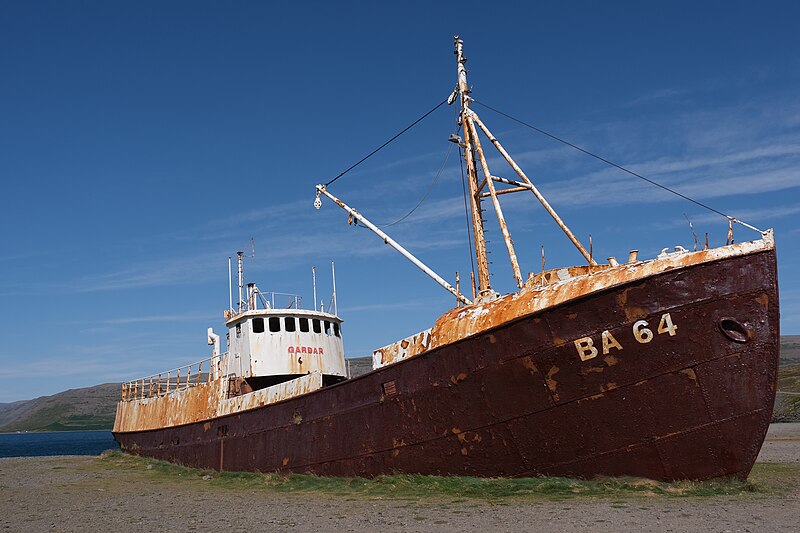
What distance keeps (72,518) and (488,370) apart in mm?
8006

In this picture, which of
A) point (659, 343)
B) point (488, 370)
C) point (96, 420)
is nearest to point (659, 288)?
point (659, 343)

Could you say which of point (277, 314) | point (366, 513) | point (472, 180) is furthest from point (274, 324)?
point (366, 513)

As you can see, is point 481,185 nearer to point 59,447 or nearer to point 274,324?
point 274,324

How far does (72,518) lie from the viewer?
40.0 ft

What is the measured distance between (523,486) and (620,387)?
2.41 m

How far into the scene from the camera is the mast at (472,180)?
16.2m

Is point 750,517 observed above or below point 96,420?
below

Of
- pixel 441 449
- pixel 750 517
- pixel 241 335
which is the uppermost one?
pixel 241 335

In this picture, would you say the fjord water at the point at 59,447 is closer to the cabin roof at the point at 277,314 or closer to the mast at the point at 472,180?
the cabin roof at the point at 277,314

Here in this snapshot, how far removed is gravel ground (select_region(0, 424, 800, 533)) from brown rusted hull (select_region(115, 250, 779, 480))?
95 cm

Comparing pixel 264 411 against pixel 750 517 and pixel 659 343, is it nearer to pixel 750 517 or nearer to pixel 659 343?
pixel 659 343

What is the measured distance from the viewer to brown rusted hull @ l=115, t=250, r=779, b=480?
10742 mm

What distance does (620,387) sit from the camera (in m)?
11.0

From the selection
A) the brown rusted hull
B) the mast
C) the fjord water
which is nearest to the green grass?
the brown rusted hull
